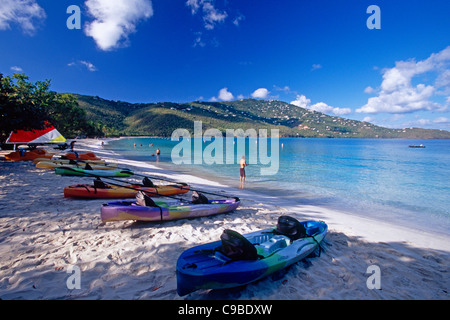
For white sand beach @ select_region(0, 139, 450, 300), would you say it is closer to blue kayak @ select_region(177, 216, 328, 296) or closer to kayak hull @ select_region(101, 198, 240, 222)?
kayak hull @ select_region(101, 198, 240, 222)

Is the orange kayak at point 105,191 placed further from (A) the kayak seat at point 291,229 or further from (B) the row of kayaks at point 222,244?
(A) the kayak seat at point 291,229

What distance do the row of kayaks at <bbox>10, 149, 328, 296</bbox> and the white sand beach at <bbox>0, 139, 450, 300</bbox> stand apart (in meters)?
0.32

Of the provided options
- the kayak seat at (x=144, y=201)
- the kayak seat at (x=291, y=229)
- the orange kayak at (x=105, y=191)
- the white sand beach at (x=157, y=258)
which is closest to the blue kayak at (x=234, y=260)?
the kayak seat at (x=291, y=229)

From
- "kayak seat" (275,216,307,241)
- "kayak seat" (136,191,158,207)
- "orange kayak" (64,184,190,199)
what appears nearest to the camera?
"kayak seat" (275,216,307,241)

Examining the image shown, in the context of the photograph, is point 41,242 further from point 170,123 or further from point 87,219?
point 170,123

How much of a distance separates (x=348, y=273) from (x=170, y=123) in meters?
161

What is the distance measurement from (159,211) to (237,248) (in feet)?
10.3

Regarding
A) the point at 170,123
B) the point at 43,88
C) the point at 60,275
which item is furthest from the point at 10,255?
the point at 170,123

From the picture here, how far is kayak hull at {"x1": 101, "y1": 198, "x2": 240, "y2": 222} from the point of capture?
5324 mm

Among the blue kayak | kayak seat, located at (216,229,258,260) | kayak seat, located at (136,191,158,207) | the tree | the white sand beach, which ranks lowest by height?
the white sand beach

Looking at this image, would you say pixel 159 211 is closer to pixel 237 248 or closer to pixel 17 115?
pixel 237 248

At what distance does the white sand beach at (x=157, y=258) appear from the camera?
3354mm

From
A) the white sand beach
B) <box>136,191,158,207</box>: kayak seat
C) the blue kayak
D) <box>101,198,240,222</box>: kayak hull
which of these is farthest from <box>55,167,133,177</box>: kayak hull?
the blue kayak
